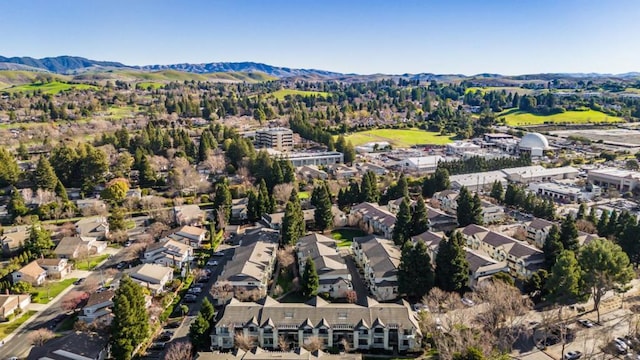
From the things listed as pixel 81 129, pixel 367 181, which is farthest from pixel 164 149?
Answer: pixel 367 181

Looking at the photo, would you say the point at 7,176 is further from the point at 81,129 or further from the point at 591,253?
the point at 591,253

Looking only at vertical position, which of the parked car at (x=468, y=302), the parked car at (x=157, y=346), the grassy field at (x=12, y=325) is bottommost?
the grassy field at (x=12, y=325)

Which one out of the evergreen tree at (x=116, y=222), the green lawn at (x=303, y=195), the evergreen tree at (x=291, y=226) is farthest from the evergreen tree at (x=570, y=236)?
the evergreen tree at (x=116, y=222)

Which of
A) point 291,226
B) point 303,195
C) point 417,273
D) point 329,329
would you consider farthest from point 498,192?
point 329,329

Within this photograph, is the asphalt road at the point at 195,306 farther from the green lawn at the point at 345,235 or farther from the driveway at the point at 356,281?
the driveway at the point at 356,281

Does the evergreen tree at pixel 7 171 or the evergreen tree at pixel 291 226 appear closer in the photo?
the evergreen tree at pixel 291 226

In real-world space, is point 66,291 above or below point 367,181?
below
